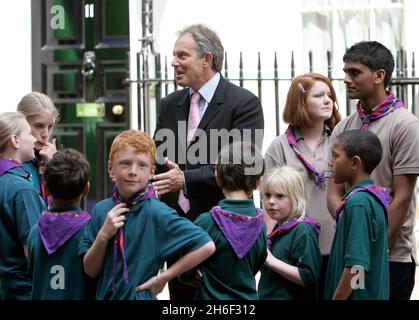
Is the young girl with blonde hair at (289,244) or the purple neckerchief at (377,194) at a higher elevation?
the purple neckerchief at (377,194)

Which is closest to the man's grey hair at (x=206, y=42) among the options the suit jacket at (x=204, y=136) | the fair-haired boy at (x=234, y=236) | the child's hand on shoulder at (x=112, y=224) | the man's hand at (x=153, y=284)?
the suit jacket at (x=204, y=136)

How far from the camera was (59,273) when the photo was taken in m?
4.80

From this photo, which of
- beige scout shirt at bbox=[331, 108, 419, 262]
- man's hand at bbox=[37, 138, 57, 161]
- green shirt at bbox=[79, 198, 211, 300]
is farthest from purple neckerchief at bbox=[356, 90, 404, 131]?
man's hand at bbox=[37, 138, 57, 161]

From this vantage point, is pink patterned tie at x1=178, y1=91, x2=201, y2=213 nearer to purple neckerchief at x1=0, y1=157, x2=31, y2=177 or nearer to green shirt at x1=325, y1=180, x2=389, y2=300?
purple neckerchief at x1=0, y1=157, x2=31, y2=177

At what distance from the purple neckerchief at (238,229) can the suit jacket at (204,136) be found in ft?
1.90

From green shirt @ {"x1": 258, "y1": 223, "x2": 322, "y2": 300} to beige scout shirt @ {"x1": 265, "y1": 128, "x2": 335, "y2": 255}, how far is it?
10.3 inches

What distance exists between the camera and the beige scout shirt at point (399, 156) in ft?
16.8

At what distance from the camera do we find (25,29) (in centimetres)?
1045

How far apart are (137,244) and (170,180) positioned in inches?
29.4

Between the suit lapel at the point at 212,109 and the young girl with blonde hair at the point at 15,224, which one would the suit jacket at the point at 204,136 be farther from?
the young girl with blonde hair at the point at 15,224

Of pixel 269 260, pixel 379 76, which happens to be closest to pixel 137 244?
pixel 269 260

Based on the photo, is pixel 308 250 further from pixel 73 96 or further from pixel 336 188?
pixel 73 96

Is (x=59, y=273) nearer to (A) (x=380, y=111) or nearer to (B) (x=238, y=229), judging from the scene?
(B) (x=238, y=229)

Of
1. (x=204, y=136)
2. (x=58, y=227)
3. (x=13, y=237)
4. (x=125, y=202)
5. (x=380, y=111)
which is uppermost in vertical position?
(x=380, y=111)
